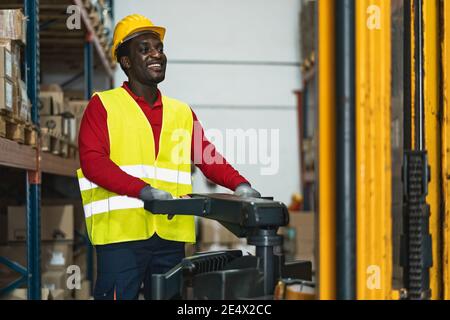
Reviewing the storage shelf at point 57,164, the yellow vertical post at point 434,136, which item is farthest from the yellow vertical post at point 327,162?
the storage shelf at point 57,164

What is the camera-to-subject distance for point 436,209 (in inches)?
83.9

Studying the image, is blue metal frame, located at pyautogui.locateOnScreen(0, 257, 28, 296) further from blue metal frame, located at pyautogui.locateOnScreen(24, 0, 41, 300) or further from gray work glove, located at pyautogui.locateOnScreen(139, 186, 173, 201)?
gray work glove, located at pyautogui.locateOnScreen(139, 186, 173, 201)

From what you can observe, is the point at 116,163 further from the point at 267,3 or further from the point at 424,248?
the point at 267,3

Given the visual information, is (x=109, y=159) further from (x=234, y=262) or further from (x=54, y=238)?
(x=54, y=238)

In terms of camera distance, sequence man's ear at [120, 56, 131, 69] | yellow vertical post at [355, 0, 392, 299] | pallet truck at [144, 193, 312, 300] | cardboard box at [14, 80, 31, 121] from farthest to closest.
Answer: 1. cardboard box at [14, 80, 31, 121]
2. man's ear at [120, 56, 131, 69]
3. pallet truck at [144, 193, 312, 300]
4. yellow vertical post at [355, 0, 392, 299]

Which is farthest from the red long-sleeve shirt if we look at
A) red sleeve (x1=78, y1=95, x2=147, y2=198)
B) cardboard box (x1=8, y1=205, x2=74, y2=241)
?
cardboard box (x1=8, y1=205, x2=74, y2=241)

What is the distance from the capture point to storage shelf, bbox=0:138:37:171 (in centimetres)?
385

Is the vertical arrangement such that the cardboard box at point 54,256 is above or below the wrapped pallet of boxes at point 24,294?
above

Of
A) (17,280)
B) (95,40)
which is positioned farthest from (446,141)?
(95,40)

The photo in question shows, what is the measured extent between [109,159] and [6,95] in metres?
1.40

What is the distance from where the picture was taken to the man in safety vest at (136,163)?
Result: 2.96 m

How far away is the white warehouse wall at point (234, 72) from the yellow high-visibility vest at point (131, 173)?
7.50m

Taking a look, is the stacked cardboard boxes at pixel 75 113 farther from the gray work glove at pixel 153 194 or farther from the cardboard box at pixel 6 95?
the gray work glove at pixel 153 194

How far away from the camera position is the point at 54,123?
5738 mm
